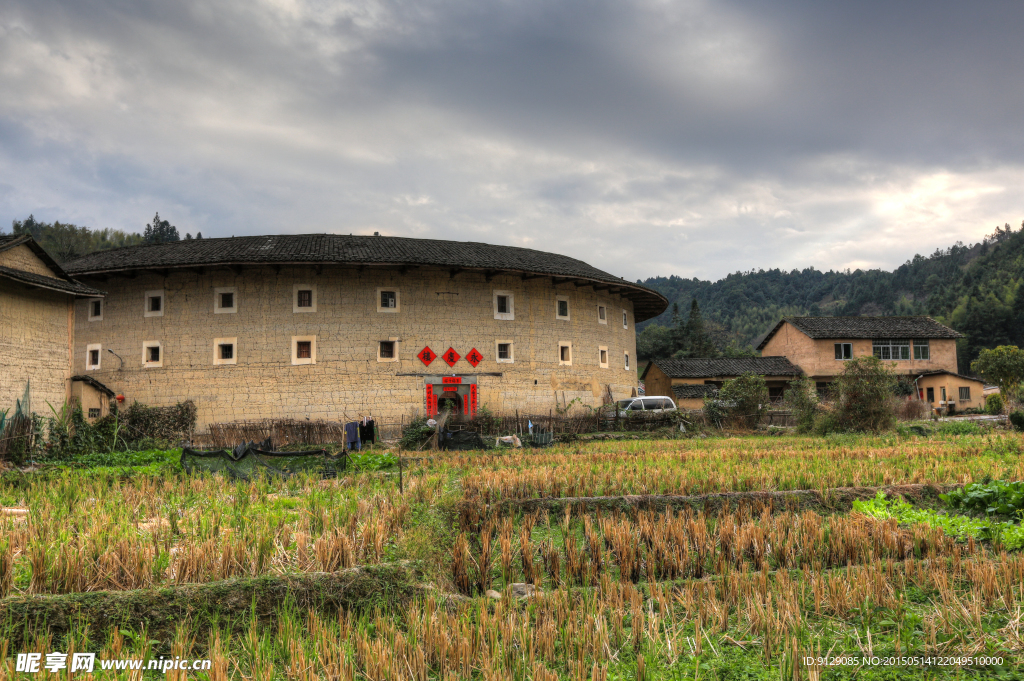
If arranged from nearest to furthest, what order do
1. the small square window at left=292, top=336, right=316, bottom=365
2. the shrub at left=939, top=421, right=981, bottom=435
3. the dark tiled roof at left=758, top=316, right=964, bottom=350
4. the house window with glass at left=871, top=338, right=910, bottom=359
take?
1. the shrub at left=939, top=421, right=981, bottom=435
2. the small square window at left=292, top=336, right=316, bottom=365
3. the dark tiled roof at left=758, top=316, right=964, bottom=350
4. the house window with glass at left=871, top=338, right=910, bottom=359

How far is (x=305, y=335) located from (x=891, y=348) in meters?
37.3

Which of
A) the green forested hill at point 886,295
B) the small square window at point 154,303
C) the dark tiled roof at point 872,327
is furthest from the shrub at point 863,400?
the green forested hill at point 886,295

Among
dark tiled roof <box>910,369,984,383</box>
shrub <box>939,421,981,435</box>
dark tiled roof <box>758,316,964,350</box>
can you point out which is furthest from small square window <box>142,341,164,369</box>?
dark tiled roof <box>910,369,984,383</box>

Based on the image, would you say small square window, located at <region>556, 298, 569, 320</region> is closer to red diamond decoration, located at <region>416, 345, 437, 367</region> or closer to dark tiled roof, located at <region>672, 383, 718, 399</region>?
red diamond decoration, located at <region>416, 345, 437, 367</region>

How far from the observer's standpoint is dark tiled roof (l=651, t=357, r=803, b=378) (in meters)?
39.7

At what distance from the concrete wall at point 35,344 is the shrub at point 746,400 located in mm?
22833

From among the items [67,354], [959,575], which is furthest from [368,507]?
[67,354]

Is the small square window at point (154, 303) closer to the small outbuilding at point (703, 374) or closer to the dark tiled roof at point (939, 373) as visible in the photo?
the small outbuilding at point (703, 374)

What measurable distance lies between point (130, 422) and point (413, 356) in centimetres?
1046

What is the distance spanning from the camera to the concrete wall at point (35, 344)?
15.7 metres

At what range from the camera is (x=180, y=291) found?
81.7 feet

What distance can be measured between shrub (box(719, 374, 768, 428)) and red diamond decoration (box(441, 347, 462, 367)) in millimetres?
10991

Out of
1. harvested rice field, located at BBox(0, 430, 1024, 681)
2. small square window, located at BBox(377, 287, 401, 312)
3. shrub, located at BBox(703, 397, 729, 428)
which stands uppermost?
small square window, located at BBox(377, 287, 401, 312)

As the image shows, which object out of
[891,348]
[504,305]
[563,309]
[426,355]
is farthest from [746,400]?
[891,348]
